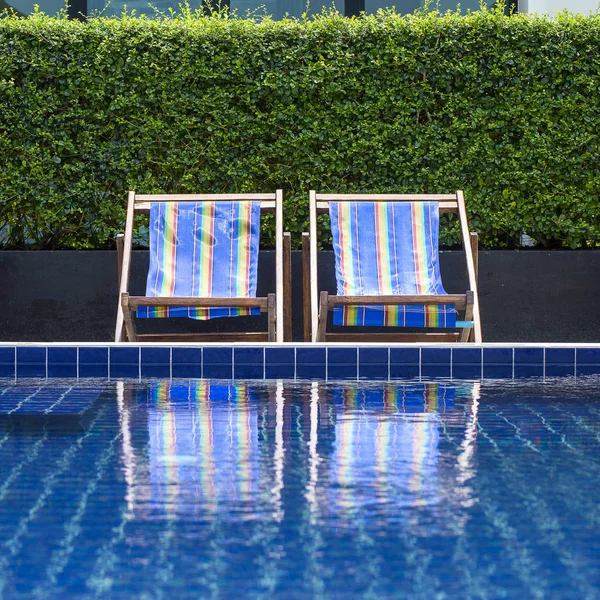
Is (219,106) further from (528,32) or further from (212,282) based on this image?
(528,32)

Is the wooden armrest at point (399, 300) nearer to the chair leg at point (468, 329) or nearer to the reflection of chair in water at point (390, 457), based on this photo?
the chair leg at point (468, 329)

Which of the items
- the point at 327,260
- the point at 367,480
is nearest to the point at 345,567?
the point at 367,480

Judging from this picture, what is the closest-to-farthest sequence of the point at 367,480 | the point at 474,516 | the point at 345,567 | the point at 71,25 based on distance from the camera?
the point at 345,567, the point at 474,516, the point at 367,480, the point at 71,25

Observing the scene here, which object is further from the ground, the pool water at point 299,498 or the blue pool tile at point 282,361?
the blue pool tile at point 282,361

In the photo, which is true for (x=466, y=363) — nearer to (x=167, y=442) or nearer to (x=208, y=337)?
(x=208, y=337)

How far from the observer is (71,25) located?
241 inches

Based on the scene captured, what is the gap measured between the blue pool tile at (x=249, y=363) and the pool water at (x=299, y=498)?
72 cm

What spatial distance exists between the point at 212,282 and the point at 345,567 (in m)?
3.50

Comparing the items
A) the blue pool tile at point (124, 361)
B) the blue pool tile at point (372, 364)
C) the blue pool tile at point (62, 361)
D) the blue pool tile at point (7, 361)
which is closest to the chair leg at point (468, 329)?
the blue pool tile at point (372, 364)

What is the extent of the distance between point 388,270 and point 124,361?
60.3 inches

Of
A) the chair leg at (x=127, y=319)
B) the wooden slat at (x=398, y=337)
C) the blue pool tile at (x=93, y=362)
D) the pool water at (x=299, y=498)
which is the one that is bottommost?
the pool water at (x=299, y=498)

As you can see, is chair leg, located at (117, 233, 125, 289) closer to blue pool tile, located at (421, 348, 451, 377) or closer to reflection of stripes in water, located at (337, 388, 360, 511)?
blue pool tile, located at (421, 348, 451, 377)

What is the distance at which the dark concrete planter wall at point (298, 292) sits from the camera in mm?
6121

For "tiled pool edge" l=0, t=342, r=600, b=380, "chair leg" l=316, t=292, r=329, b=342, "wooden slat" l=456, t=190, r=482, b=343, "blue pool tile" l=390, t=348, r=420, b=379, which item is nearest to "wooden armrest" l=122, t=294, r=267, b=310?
"chair leg" l=316, t=292, r=329, b=342
